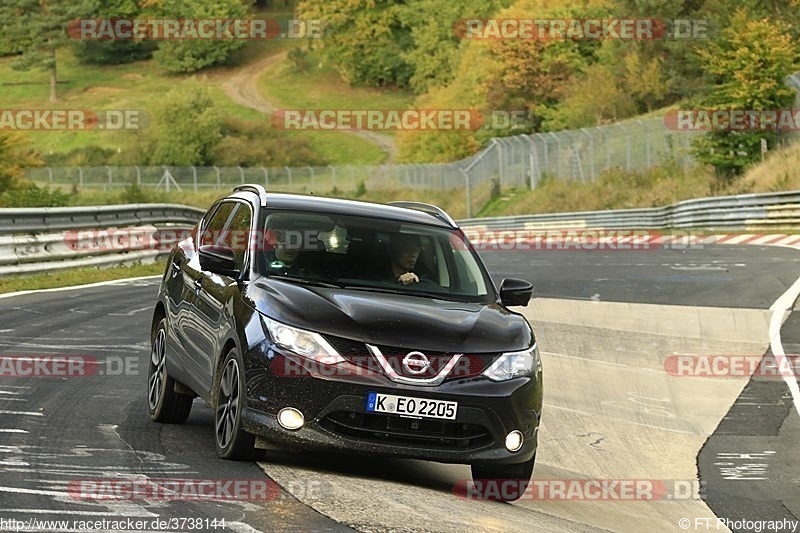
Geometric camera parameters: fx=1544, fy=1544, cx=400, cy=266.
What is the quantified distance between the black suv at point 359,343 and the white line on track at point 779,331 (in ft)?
14.7

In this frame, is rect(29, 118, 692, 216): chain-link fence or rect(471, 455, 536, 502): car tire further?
rect(29, 118, 692, 216): chain-link fence

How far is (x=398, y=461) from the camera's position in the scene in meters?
9.91

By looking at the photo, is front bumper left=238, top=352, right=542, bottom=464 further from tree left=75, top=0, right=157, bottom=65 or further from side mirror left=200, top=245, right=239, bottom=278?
tree left=75, top=0, right=157, bottom=65

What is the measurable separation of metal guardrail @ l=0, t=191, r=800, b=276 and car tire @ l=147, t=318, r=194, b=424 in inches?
453

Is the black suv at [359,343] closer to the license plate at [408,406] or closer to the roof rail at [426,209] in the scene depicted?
the license plate at [408,406]

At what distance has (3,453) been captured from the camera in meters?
8.52

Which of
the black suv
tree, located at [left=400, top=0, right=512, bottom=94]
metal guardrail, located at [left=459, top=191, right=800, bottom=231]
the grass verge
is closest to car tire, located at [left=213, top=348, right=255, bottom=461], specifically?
the black suv

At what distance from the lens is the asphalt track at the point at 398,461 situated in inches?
291

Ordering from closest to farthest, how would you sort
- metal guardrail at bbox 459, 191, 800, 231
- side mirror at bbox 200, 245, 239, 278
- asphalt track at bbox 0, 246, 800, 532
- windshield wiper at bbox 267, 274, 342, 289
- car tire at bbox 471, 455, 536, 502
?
asphalt track at bbox 0, 246, 800, 532, car tire at bbox 471, 455, 536, 502, windshield wiper at bbox 267, 274, 342, 289, side mirror at bbox 200, 245, 239, 278, metal guardrail at bbox 459, 191, 800, 231

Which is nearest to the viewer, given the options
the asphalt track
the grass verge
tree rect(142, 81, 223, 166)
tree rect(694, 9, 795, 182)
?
the asphalt track

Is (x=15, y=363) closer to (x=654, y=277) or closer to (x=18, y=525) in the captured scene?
(x=18, y=525)

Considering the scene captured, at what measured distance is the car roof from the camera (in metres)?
9.91

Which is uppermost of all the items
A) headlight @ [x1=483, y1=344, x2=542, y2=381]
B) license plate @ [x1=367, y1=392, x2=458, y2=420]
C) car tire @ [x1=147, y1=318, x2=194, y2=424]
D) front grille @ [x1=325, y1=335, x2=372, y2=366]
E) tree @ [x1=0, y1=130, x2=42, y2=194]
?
front grille @ [x1=325, y1=335, x2=372, y2=366]

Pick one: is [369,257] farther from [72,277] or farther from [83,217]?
[83,217]
